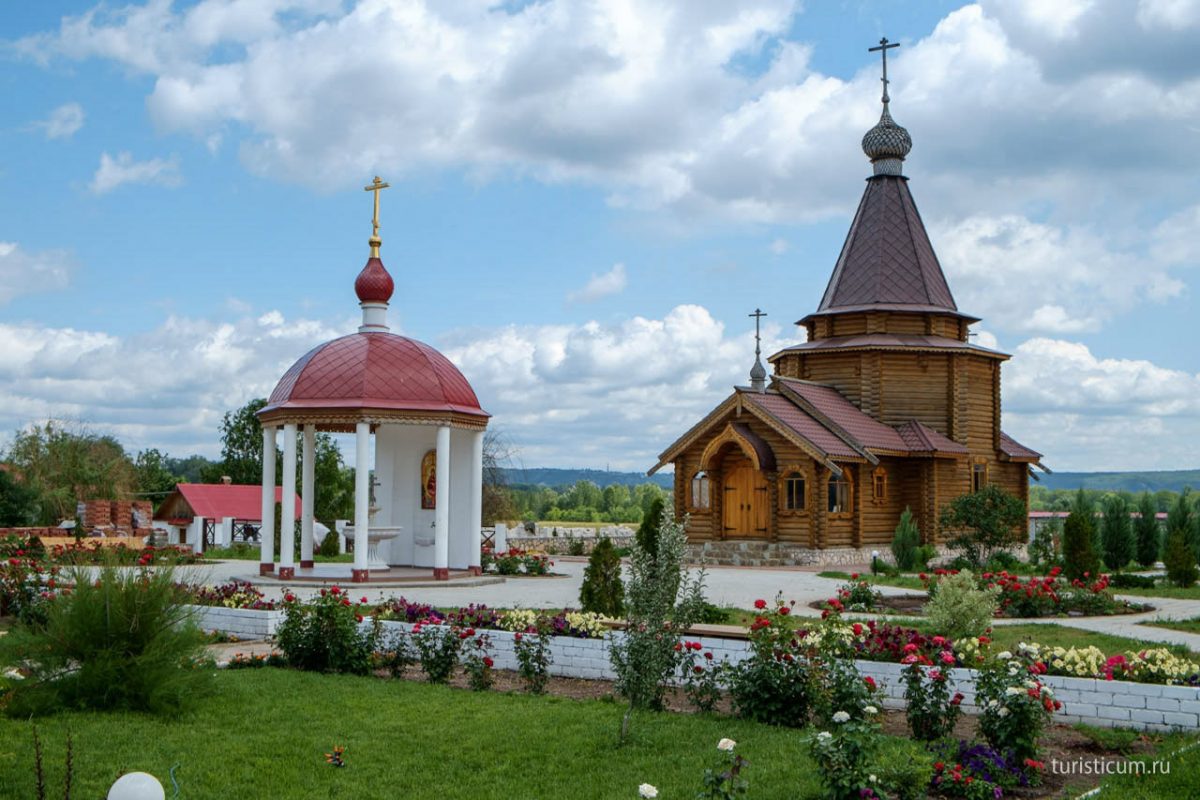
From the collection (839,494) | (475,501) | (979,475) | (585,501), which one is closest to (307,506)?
(475,501)

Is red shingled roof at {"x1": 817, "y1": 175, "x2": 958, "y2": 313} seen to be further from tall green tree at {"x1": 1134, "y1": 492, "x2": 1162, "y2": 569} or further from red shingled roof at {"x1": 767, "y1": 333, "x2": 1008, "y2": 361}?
tall green tree at {"x1": 1134, "y1": 492, "x2": 1162, "y2": 569}

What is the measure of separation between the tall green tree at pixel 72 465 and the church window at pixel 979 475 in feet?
100

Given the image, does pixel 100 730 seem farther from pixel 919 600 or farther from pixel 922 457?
pixel 922 457

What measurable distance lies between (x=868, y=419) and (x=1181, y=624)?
15484 mm

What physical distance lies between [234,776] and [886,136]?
2897 centimetres

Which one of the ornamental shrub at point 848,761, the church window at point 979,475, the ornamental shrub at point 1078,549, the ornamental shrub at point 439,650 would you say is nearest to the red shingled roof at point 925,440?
the church window at point 979,475

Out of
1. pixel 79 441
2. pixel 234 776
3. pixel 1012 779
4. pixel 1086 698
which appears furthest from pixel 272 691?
pixel 79 441

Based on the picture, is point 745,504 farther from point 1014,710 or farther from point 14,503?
point 14,503

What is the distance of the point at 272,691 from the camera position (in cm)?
886

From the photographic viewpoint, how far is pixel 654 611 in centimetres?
768

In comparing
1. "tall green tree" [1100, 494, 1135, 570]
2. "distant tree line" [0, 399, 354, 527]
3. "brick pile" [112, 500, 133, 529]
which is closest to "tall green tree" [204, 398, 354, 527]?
"distant tree line" [0, 399, 354, 527]

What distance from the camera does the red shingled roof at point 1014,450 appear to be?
104 feet

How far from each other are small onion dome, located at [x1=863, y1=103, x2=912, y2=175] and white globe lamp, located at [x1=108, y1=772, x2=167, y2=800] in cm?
3024

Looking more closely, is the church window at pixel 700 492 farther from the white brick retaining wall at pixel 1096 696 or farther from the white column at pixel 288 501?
the white brick retaining wall at pixel 1096 696
